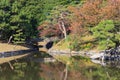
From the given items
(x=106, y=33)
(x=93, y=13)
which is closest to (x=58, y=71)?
(x=106, y=33)

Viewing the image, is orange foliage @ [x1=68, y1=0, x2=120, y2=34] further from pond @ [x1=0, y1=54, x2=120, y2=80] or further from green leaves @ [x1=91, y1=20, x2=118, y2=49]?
pond @ [x1=0, y1=54, x2=120, y2=80]

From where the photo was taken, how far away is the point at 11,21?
187 feet

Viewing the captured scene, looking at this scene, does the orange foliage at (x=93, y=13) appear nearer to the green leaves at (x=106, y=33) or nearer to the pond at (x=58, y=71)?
the green leaves at (x=106, y=33)

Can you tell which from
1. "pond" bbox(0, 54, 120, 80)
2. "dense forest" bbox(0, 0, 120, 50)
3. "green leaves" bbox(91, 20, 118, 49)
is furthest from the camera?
"dense forest" bbox(0, 0, 120, 50)

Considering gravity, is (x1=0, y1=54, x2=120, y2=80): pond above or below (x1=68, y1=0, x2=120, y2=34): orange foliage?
below

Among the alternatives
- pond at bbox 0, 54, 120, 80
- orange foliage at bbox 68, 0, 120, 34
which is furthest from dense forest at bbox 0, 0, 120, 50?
pond at bbox 0, 54, 120, 80

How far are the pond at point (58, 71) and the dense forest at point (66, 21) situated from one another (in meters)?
7.62

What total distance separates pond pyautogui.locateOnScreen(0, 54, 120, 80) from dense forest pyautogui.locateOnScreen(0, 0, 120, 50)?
7.62m

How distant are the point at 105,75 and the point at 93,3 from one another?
22.2 meters

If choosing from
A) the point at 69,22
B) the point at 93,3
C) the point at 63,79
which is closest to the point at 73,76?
the point at 63,79

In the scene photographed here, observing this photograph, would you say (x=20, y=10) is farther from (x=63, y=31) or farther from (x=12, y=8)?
(x=63, y=31)

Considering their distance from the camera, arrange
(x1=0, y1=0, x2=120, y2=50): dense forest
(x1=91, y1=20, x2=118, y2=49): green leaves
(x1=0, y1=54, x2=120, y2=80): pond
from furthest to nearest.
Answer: (x1=0, y1=0, x2=120, y2=50): dense forest
(x1=91, y1=20, x2=118, y2=49): green leaves
(x1=0, y1=54, x2=120, y2=80): pond

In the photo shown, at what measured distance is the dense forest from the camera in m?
46.4

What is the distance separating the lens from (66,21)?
58438 millimetres
